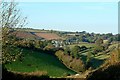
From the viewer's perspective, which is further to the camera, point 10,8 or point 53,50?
point 53,50

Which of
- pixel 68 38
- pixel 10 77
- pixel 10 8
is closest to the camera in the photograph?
pixel 10 8

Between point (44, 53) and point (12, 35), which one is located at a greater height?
point (12, 35)

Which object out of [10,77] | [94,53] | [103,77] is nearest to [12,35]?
[10,77]

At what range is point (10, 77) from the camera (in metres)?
24.6

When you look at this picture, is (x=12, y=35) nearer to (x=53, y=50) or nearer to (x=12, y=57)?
(x=12, y=57)

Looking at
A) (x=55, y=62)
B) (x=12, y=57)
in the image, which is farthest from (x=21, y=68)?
(x=12, y=57)

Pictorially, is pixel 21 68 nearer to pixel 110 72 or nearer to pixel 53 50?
pixel 53 50

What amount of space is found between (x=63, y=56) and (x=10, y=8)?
49.1 m

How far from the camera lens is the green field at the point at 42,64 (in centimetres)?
5486

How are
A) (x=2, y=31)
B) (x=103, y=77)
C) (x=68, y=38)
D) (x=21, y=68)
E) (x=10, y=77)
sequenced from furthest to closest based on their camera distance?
(x=68, y=38) < (x=21, y=68) < (x=103, y=77) < (x=10, y=77) < (x=2, y=31)

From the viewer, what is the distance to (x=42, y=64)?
6247 centimetres

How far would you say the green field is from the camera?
2160 inches

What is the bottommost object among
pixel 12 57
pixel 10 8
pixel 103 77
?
pixel 103 77

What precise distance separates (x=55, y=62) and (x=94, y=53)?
54.8 feet
